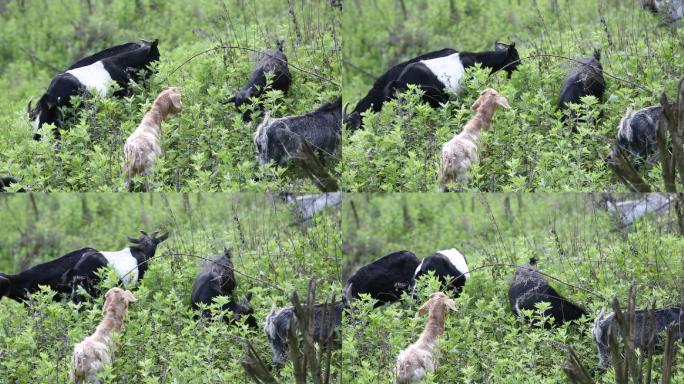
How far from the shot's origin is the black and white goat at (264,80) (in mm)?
8336

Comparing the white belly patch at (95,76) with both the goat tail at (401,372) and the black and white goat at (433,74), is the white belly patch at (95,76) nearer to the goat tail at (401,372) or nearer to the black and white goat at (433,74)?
the black and white goat at (433,74)

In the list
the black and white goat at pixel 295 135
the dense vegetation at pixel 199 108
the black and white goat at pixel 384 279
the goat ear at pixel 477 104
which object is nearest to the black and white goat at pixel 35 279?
the dense vegetation at pixel 199 108

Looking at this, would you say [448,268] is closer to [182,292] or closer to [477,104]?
[477,104]

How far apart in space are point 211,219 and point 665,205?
334cm

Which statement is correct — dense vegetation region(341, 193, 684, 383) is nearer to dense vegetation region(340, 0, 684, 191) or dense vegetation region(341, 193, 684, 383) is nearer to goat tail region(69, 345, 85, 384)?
dense vegetation region(340, 0, 684, 191)

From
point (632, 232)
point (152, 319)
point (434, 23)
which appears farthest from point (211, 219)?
point (632, 232)

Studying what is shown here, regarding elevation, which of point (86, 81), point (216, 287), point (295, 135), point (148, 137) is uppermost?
point (86, 81)

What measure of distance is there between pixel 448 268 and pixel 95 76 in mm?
2830

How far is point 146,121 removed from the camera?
Answer: 26.8 ft

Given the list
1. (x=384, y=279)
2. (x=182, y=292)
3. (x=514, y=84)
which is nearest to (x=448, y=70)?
(x=514, y=84)

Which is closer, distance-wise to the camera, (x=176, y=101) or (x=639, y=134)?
(x=639, y=134)

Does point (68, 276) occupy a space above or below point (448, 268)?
above

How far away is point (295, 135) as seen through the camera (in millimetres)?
7879

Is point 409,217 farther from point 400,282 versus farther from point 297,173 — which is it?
point 297,173
